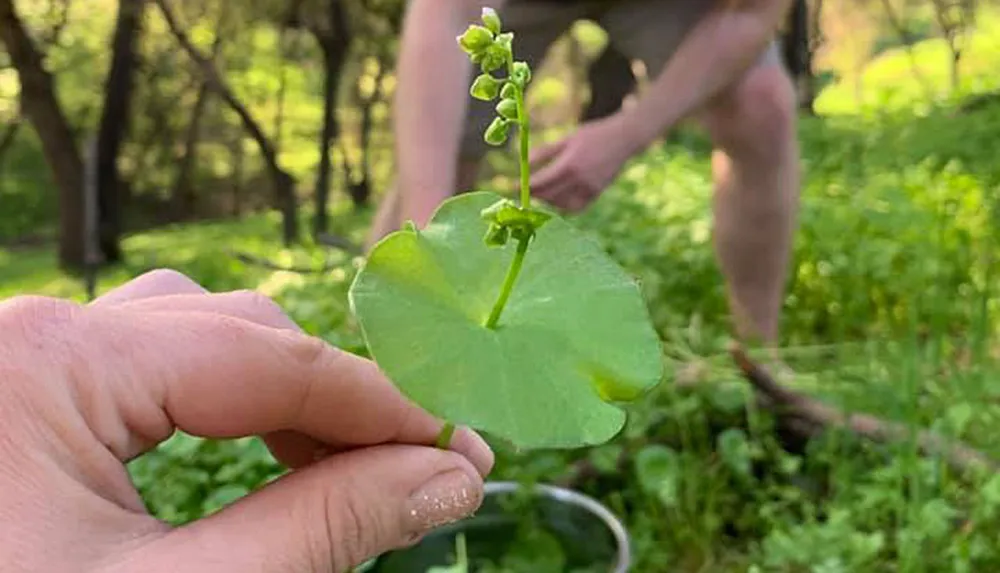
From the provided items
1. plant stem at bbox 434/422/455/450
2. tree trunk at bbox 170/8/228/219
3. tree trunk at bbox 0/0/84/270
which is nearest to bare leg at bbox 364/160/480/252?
plant stem at bbox 434/422/455/450

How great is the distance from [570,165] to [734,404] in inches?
11.5

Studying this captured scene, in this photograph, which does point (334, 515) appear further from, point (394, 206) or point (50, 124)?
point (50, 124)

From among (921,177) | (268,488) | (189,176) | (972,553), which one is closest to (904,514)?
(972,553)

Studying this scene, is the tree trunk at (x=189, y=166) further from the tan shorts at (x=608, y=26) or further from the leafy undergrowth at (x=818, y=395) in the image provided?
the tan shorts at (x=608, y=26)

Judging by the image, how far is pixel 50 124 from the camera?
3.74m

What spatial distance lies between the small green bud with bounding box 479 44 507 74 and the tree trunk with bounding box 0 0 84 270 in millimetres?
3257

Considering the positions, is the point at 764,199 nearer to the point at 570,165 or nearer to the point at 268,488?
the point at 570,165

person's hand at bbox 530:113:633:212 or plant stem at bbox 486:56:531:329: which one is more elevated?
plant stem at bbox 486:56:531:329

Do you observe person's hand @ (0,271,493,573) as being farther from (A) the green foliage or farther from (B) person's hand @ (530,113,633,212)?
(B) person's hand @ (530,113,633,212)

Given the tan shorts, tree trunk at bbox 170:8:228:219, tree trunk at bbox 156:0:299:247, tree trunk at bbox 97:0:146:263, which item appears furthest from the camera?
tree trunk at bbox 170:8:228:219

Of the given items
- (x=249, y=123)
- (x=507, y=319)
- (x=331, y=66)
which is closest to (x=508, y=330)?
(x=507, y=319)

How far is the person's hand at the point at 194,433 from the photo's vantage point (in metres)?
0.46

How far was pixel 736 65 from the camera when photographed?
4.71 feet

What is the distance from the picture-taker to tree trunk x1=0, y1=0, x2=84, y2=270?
136 inches
